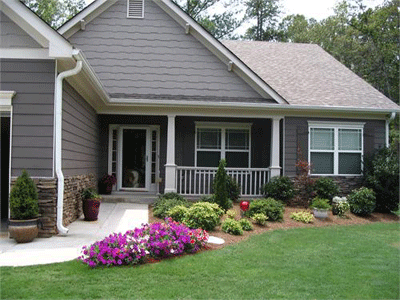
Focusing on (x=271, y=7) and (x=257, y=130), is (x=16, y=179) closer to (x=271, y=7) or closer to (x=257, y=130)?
(x=257, y=130)

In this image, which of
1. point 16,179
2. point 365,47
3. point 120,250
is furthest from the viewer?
point 365,47

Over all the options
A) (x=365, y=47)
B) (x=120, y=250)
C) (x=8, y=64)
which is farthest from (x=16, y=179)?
(x=365, y=47)

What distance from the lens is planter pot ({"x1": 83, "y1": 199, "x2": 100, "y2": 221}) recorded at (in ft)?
28.2

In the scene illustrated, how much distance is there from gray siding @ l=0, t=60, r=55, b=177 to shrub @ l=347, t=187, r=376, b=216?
7878mm

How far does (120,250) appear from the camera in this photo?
534 centimetres

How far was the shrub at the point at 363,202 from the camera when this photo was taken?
34.3 ft

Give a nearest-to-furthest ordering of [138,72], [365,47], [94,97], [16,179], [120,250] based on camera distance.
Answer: [120,250]
[16,179]
[94,97]
[138,72]
[365,47]

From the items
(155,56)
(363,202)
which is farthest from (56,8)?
(363,202)

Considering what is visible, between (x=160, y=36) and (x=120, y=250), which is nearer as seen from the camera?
(x=120, y=250)

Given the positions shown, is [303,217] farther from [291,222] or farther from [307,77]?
[307,77]

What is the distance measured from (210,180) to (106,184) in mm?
3148

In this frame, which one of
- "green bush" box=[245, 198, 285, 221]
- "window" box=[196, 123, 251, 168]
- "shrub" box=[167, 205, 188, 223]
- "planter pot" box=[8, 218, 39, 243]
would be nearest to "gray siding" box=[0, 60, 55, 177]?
"planter pot" box=[8, 218, 39, 243]

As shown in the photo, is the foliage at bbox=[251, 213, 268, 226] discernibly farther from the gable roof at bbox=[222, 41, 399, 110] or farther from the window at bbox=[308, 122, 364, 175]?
the gable roof at bbox=[222, 41, 399, 110]

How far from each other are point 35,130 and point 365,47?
75.5 ft
